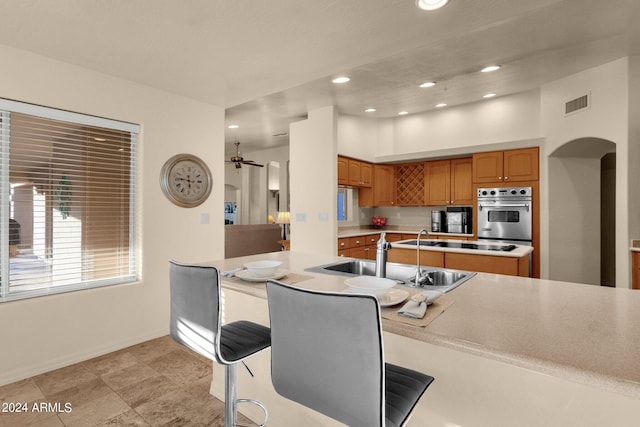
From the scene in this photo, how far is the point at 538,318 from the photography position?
1083 millimetres

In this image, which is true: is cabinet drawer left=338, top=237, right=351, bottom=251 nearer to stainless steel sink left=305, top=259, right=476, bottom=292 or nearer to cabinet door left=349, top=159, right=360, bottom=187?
cabinet door left=349, top=159, right=360, bottom=187

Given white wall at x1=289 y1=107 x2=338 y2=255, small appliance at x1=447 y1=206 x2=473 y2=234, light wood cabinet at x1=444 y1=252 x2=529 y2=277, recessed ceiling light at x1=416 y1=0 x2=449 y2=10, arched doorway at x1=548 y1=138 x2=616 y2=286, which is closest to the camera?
recessed ceiling light at x1=416 y1=0 x2=449 y2=10

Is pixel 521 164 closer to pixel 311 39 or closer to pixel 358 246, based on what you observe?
pixel 358 246

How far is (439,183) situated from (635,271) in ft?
8.77

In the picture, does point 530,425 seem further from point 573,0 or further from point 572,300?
point 573,0

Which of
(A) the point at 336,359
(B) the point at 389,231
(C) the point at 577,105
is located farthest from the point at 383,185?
(A) the point at 336,359

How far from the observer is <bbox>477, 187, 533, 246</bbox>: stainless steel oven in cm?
440

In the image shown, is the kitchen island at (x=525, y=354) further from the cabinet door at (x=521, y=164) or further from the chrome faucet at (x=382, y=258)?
the cabinet door at (x=521, y=164)

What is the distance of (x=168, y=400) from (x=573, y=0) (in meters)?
3.85

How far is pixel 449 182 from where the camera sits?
5316 millimetres

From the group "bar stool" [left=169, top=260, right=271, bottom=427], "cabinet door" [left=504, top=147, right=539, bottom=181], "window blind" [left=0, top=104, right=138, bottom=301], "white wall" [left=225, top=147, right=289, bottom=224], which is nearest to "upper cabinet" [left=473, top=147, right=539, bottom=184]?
"cabinet door" [left=504, top=147, right=539, bottom=181]

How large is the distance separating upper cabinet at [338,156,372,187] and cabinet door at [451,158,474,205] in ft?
4.39

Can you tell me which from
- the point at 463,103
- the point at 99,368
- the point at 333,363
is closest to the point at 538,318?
the point at 333,363

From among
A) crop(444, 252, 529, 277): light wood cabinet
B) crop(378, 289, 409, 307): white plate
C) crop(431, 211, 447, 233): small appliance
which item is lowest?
crop(444, 252, 529, 277): light wood cabinet
